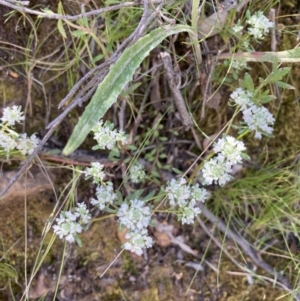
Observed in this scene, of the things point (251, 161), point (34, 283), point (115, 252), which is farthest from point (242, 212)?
point (34, 283)

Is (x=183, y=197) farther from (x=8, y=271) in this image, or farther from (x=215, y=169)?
(x=8, y=271)

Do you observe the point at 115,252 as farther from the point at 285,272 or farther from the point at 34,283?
the point at 285,272

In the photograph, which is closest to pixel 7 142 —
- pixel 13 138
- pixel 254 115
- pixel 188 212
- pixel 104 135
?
pixel 13 138

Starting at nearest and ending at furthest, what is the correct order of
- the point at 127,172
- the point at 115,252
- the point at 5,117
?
the point at 5,117, the point at 127,172, the point at 115,252

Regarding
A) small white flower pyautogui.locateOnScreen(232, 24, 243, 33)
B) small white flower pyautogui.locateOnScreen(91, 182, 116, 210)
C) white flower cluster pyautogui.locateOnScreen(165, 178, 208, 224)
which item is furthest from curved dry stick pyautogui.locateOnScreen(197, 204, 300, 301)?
small white flower pyautogui.locateOnScreen(232, 24, 243, 33)

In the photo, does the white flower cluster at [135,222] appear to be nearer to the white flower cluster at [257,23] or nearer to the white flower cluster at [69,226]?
the white flower cluster at [69,226]

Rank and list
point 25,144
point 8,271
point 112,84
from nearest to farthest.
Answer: point 112,84
point 25,144
point 8,271

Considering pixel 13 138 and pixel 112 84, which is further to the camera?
pixel 13 138
